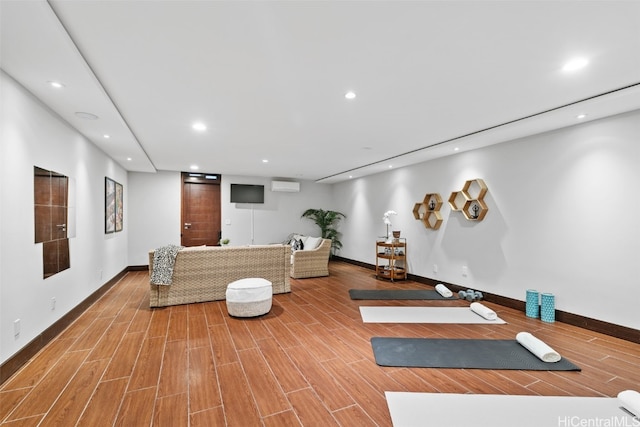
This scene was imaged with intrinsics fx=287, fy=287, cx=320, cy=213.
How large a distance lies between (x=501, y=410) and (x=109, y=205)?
605cm

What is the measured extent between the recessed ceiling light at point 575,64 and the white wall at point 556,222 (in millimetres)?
1503

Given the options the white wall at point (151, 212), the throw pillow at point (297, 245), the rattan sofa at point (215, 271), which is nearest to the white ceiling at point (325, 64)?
the rattan sofa at point (215, 271)

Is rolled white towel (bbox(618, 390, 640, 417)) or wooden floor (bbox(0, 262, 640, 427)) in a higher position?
rolled white towel (bbox(618, 390, 640, 417))

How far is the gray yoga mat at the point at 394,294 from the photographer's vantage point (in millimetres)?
4668

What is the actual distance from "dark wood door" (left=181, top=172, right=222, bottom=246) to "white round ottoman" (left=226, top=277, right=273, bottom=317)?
4285mm

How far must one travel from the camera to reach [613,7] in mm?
1623

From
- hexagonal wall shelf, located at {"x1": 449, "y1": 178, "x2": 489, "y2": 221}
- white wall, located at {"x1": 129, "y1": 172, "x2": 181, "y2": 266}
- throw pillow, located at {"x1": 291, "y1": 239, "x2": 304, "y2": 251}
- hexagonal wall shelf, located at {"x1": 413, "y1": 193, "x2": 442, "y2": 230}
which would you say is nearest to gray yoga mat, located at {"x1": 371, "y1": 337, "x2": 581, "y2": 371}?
hexagonal wall shelf, located at {"x1": 449, "y1": 178, "x2": 489, "y2": 221}

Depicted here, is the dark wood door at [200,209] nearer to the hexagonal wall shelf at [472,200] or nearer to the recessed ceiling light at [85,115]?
the recessed ceiling light at [85,115]

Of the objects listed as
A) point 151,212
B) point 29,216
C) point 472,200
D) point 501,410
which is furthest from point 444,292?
point 151,212

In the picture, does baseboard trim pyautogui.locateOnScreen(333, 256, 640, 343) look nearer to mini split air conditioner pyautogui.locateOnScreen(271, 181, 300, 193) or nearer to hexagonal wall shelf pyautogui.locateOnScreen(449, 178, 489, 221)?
hexagonal wall shelf pyautogui.locateOnScreen(449, 178, 489, 221)

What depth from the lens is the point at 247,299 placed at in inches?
145

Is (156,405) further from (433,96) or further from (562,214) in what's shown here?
(562,214)

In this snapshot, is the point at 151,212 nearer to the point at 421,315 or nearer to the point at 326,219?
the point at 326,219

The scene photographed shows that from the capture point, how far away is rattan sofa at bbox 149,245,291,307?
4188mm
